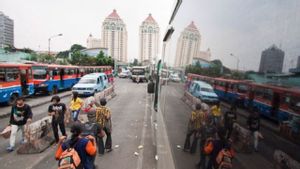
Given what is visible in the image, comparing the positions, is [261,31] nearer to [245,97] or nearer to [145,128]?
[245,97]

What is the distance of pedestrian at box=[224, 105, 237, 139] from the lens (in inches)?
45.8

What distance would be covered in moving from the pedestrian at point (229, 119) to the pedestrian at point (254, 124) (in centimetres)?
14

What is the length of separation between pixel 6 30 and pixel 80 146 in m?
80.9

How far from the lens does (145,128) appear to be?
969 cm

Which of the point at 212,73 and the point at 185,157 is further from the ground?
the point at 212,73

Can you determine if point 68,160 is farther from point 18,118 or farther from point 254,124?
point 18,118

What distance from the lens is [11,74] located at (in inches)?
572

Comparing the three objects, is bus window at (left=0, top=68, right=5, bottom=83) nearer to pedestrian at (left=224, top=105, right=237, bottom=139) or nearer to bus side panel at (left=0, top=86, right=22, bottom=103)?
bus side panel at (left=0, top=86, right=22, bottom=103)

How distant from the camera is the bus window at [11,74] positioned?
1417 centimetres

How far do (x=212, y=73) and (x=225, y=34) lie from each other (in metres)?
0.29

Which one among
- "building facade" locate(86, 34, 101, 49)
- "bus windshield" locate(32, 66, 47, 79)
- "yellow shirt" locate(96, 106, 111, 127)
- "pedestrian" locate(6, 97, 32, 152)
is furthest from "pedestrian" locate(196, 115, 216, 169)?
"building facade" locate(86, 34, 101, 49)

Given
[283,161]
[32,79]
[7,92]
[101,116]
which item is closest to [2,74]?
[7,92]

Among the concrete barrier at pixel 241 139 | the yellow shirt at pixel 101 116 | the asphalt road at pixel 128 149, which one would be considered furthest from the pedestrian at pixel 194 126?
the yellow shirt at pixel 101 116

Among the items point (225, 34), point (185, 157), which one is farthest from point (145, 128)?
point (225, 34)
